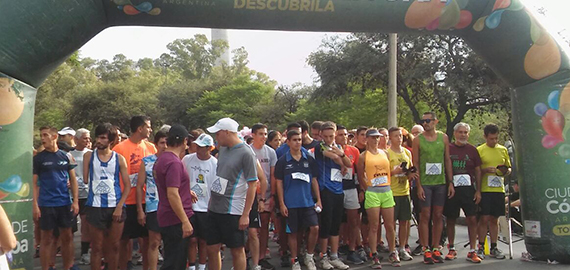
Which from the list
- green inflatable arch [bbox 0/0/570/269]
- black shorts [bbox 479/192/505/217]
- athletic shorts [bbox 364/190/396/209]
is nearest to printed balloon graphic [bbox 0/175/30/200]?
green inflatable arch [bbox 0/0/570/269]

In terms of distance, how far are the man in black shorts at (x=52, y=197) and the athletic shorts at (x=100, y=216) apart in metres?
0.49

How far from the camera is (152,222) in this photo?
623 cm

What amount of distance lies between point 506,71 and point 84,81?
199 feet

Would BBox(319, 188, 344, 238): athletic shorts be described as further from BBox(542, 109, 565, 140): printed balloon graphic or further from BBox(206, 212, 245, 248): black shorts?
BBox(542, 109, 565, 140): printed balloon graphic

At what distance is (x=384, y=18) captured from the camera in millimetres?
6918

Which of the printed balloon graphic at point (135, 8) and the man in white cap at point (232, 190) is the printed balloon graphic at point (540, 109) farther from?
the printed balloon graphic at point (135, 8)

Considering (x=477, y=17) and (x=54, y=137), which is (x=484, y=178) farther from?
(x=54, y=137)

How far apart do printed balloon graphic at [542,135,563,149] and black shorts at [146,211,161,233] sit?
16.6ft

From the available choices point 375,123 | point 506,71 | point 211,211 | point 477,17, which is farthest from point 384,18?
point 375,123

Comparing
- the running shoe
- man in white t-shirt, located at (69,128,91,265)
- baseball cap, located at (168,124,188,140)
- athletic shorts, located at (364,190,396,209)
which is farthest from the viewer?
man in white t-shirt, located at (69,128,91,265)

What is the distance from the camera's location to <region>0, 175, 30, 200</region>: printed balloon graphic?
5.66 metres

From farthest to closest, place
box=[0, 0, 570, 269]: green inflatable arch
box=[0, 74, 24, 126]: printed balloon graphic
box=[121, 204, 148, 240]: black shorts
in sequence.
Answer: box=[121, 204, 148, 240]: black shorts
box=[0, 0, 570, 269]: green inflatable arch
box=[0, 74, 24, 126]: printed balloon graphic

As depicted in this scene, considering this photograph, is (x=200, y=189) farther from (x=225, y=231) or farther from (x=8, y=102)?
(x=8, y=102)

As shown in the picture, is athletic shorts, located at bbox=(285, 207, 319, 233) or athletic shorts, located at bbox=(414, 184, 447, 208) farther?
athletic shorts, located at bbox=(414, 184, 447, 208)
